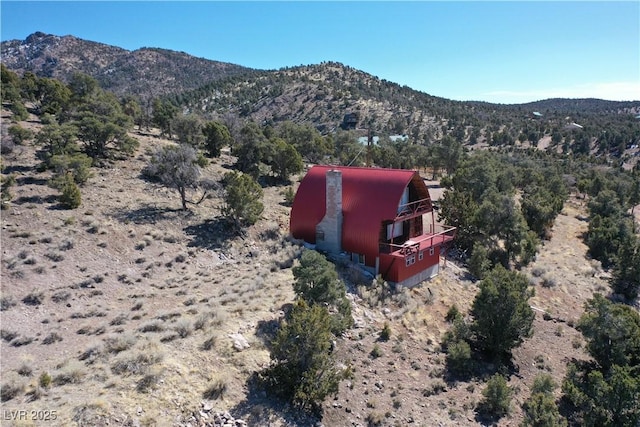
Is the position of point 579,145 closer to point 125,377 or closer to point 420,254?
point 420,254

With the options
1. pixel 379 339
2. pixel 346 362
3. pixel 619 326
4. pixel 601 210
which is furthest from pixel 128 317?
pixel 601 210

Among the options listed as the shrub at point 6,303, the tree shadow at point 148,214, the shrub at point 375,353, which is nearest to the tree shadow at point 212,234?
the tree shadow at point 148,214

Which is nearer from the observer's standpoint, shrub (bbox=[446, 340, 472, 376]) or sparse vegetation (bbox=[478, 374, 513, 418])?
sparse vegetation (bbox=[478, 374, 513, 418])

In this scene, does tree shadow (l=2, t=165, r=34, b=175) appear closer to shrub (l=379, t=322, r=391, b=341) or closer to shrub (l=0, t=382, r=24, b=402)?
shrub (l=0, t=382, r=24, b=402)

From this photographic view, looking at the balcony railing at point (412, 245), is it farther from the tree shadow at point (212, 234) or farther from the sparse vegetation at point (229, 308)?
the tree shadow at point (212, 234)

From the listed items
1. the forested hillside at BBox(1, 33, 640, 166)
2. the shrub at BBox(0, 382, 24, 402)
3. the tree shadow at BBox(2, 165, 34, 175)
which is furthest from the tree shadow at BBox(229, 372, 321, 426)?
the forested hillside at BBox(1, 33, 640, 166)

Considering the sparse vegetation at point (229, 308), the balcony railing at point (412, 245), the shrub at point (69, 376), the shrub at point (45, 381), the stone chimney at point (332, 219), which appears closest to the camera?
the shrub at point (45, 381)

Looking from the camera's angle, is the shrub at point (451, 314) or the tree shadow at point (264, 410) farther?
the shrub at point (451, 314)
